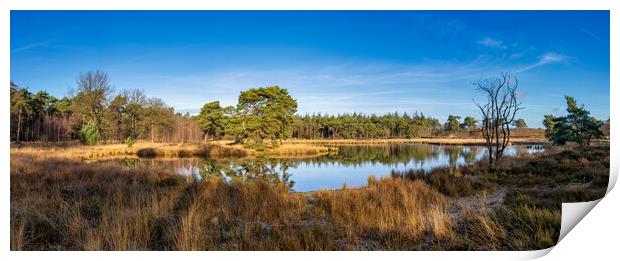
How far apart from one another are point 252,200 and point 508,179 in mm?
5779

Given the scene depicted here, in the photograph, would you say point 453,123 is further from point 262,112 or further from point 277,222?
point 277,222

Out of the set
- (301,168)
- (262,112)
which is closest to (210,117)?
(262,112)

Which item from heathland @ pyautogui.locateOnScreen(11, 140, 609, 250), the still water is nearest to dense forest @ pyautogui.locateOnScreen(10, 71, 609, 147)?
the still water

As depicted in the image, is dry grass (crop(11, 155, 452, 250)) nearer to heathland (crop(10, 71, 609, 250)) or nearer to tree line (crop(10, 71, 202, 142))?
heathland (crop(10, 71, 609, 250))

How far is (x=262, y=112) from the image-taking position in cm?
2400

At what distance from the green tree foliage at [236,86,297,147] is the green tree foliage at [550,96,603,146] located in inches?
625

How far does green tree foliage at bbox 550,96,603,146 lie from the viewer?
47.6 ft

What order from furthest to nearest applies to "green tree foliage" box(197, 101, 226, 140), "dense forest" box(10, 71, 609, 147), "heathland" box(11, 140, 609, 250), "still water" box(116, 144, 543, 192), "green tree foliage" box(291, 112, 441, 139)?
"green tree foliage" box(291, 112, 441, 139) → "green tree foliage" box(197, 101, 226, 140) → "dense forest" box(10, 71, 609, 147) → "still water" box(116, 144, 543, 192) → "heathland" box(11, 140, 609, 250)

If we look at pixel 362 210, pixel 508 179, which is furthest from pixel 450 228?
pixel 508 179

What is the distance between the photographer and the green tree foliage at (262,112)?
77.2 ft

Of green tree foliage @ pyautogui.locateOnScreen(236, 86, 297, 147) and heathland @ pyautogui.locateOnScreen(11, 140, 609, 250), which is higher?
green tree foliage @ pyautogui.locateOnScreen(236, 86, 297, 147)

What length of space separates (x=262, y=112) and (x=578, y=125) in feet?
57.6
